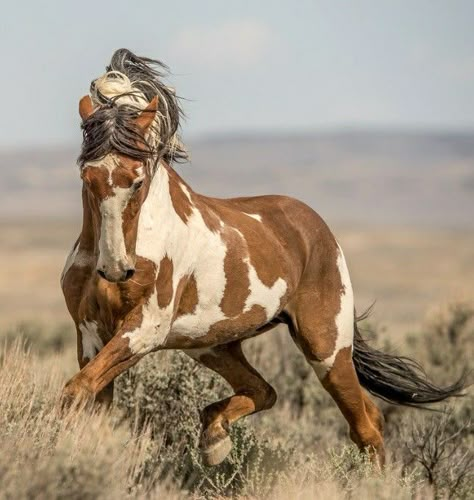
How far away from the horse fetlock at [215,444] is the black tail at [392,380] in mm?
1610

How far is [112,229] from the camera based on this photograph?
22.0ft

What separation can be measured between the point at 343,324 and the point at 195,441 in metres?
1.35

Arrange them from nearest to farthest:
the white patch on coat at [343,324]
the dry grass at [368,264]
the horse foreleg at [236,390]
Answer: the horse foreleg at [236,390] → the white patch on coat at [343,324] → the dry grass at [368,264]

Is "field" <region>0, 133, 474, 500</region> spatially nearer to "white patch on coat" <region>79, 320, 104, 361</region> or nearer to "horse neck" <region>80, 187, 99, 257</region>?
"white patch on coat" <region>79, 320, 104, 361</region>

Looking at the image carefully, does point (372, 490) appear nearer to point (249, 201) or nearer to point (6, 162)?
point (249, 201)

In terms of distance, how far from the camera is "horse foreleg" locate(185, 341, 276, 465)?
27.6 ft

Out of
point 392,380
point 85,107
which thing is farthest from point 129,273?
point 392,380

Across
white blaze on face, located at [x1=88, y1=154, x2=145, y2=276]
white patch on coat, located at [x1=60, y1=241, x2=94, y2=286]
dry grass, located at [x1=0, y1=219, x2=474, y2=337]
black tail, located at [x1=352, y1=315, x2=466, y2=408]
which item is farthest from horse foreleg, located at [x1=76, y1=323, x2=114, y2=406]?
dry grass, located at [x1=0, y1=219, x2=474, y2=337]

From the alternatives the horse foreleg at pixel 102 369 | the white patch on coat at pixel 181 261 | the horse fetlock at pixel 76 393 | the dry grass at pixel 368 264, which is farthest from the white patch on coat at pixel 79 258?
the dry grass at pixel 368 264

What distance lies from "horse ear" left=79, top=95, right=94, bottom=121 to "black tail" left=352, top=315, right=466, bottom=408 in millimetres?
3096

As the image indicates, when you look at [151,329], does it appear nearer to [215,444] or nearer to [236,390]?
[215,444]

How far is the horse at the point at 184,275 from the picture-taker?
6848 mm

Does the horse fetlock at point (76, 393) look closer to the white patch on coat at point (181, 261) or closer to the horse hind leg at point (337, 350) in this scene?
the white patch on coat at point (181, 261)

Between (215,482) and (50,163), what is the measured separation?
149249mm
